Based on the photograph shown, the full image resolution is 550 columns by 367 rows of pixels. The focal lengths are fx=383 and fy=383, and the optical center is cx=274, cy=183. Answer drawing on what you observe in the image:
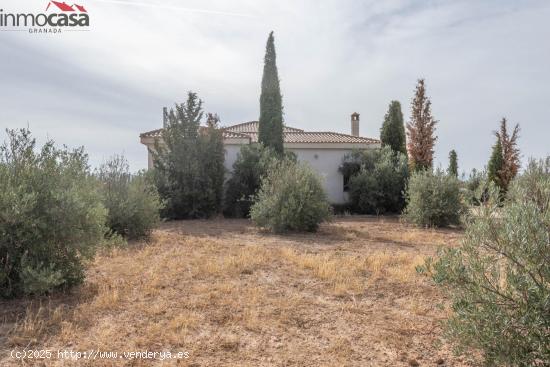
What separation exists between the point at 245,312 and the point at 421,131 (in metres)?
23.4

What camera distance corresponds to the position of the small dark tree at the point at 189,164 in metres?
15.1

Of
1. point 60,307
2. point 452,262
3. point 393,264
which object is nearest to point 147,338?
point 60,307

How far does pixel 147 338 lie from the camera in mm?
3869

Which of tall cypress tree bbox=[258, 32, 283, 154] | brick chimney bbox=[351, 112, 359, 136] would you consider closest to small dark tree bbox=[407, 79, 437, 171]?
brick chimney bbox=[351, 112, 359, 136]

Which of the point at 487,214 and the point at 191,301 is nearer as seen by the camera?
the point at 487,214

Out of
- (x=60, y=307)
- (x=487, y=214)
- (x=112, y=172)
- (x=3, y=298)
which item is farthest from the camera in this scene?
(x=112, y=172)

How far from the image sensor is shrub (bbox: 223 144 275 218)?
16016 mm

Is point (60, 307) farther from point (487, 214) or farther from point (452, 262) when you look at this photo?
point (487, 214)

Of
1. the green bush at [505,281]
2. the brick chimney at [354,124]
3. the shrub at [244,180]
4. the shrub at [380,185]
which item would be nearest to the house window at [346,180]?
the shrub at [380,185]

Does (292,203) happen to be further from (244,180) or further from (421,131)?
(421,131)

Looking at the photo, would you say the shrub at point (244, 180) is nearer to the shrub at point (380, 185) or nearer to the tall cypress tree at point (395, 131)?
the shrub at point (380, 185)

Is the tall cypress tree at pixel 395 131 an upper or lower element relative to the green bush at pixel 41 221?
upper

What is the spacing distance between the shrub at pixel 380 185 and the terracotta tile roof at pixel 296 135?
2.21m

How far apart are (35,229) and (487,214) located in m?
5.24
